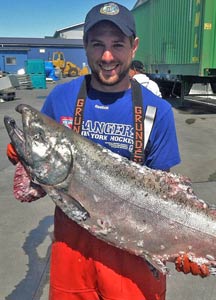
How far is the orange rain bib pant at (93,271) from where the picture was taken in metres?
1.99

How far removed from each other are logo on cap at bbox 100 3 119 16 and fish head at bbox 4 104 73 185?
0.68m

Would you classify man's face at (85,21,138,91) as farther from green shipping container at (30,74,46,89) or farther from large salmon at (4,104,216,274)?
green shipping container at (30,74,46,89)

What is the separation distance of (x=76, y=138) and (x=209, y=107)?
1372 centimetres

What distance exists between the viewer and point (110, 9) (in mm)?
2035

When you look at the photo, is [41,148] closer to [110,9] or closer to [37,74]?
[110,9]

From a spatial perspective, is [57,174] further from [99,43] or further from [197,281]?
[197,281]

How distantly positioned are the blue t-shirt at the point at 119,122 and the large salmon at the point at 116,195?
16 centimetres

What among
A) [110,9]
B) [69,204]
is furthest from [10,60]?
[69,204]

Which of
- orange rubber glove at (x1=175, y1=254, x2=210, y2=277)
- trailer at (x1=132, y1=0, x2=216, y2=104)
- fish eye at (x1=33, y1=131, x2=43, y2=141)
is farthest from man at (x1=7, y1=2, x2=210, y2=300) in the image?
trailer at (x1=132, y1=0, x2=216, y2=104)

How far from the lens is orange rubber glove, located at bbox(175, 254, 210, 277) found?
74.7 inches

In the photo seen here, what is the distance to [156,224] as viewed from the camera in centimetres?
189

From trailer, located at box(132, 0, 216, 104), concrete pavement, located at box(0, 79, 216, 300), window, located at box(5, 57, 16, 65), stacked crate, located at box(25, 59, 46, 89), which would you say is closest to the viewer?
concrete pavement, located at box(0, 79, 216, 300)

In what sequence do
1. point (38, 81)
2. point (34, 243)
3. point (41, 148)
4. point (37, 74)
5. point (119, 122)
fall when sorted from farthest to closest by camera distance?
point (38, 81) < point (37, 74) < point (34, 243) < point (119, 122) < point (41, 148)

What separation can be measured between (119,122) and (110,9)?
2.05ft
